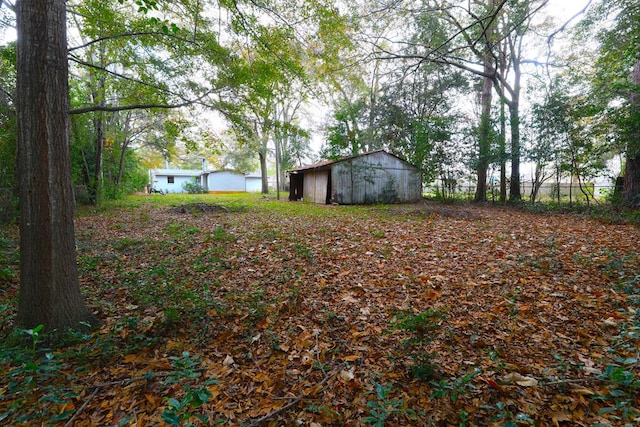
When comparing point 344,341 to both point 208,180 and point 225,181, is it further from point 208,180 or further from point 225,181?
point 208,180

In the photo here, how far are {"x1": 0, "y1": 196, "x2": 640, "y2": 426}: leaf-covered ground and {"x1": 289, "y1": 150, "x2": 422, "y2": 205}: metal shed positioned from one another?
9610 mm

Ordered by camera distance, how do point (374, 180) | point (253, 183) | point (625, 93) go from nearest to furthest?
point (625, 93)
point (374, 180)
point (253, 183)

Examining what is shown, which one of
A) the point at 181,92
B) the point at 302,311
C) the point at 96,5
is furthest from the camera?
the point at 181,92

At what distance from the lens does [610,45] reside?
851cm

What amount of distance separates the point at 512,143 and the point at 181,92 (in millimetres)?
13496

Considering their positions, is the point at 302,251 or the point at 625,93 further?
the point at 625,93

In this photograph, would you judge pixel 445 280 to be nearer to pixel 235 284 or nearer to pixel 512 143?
pixel 235 284

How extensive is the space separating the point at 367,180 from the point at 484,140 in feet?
19.3

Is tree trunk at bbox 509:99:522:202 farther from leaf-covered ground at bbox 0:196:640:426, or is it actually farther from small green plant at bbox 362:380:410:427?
small green plant at bbox 362:380:410:427

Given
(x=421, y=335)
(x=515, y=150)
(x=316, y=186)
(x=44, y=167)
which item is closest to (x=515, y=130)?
(x=515, y=150)

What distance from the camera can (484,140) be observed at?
43.9ft

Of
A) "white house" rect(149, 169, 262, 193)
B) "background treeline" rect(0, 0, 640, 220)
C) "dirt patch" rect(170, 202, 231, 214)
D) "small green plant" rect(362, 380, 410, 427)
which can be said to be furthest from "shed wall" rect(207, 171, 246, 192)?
"small green plant" rect(362, 380, 410, 427)

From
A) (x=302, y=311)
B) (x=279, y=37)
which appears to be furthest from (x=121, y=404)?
(x=279, y=37)

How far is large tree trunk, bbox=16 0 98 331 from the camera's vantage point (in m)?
2.39
